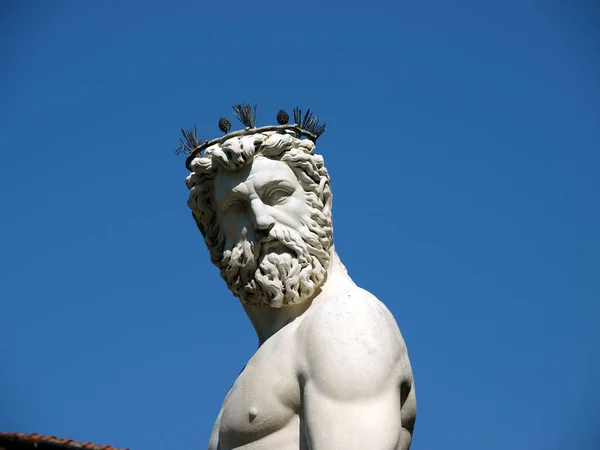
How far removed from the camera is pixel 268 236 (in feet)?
38.7

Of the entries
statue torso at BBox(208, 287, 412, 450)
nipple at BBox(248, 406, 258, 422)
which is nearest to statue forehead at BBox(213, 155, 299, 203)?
statue torso at BBox(208, 287, 412, 450)

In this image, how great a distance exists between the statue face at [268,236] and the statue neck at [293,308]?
4.2 inches

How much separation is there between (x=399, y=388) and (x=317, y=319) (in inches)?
33.5

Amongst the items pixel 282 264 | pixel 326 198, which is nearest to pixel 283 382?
pixel 282 264

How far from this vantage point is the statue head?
11.8 meters

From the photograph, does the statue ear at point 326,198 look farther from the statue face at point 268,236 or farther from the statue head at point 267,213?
the statue face at point 268,236

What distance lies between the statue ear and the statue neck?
0.33 m

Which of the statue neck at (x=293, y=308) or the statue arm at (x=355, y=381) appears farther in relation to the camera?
the statue neck at (x=293, y=308)

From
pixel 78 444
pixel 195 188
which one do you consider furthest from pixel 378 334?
pixel 78 444

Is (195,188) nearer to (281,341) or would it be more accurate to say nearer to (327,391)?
(281,341)

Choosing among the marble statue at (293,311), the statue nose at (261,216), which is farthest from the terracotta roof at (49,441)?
the statue nose at (261,216)

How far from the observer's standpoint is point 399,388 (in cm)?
1121

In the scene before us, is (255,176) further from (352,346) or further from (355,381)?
(355,381)

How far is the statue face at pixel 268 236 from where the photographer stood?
38.6 ft
